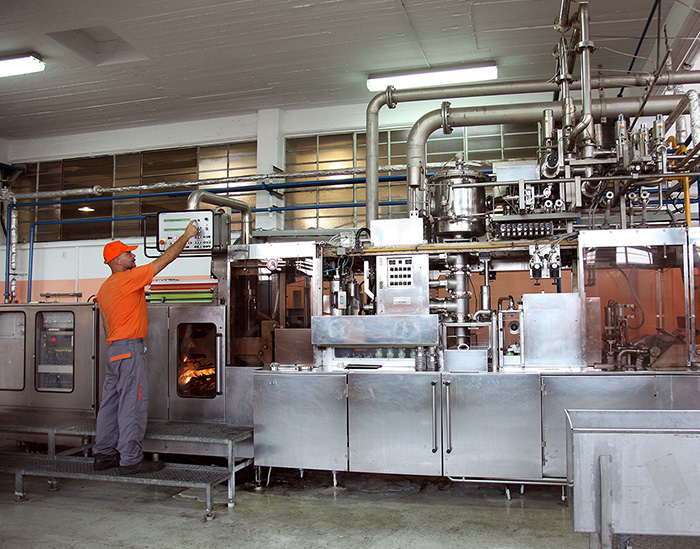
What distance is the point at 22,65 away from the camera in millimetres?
5719

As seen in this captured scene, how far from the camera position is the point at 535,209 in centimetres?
411

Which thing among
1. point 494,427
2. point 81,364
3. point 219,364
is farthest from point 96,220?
point 494,427

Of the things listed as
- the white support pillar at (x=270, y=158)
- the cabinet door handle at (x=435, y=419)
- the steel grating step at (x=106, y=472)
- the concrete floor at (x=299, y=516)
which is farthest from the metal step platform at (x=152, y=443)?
the white support pillar at (x=270, y=158)

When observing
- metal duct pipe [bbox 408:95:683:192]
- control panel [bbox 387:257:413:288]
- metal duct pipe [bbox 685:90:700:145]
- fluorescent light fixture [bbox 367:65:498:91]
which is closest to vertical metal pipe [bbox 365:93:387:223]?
metal duct pipe [bbox 408:95:683:192]

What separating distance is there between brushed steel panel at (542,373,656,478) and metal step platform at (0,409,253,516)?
6.82 feet

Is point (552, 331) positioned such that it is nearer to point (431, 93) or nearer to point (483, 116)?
point (483, 116)

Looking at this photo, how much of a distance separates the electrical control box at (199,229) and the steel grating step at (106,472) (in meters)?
1.67

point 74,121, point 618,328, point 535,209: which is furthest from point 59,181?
point 618,328

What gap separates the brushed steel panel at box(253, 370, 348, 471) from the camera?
12.4ft

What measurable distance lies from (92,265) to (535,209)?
6627 millimetres

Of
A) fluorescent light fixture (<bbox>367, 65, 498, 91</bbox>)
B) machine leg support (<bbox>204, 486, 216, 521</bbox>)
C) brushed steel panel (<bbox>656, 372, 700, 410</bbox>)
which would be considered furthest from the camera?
fluorescent light fixture (<bbox>367, 65, 498, 91</bbox>)

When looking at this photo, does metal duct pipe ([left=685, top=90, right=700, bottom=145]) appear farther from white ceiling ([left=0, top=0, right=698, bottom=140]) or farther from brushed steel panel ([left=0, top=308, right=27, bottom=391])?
brushed steel panel ([left=0, top=308, right=27, bottom=391])

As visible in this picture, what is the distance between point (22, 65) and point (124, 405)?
422cm

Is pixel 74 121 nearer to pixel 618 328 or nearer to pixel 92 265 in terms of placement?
pixel 92 265
